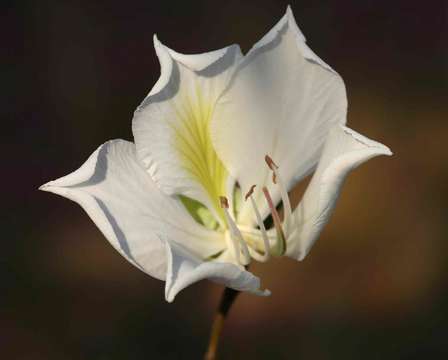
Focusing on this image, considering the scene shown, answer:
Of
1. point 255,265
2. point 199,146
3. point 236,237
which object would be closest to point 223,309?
point 236,237

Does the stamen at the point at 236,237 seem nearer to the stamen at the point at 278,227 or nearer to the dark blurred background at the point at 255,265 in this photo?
the stamen at the point at 278,227

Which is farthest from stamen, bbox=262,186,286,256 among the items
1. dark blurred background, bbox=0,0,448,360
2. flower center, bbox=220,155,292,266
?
dark blurred background, bbox=0,0,448,360

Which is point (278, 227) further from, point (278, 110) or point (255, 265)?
point (255, 265)

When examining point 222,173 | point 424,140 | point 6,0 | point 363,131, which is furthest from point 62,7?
point 222,173

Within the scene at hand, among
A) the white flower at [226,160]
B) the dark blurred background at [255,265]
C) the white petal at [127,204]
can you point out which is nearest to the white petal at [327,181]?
the white flower at [226,160]

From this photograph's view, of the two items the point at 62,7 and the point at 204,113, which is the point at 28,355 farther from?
the point at 204,113

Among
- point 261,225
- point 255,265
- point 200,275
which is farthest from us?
point 255,265
